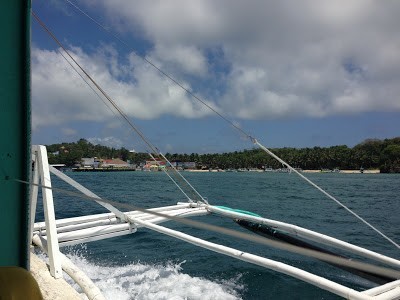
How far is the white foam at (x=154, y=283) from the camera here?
22.0 ft

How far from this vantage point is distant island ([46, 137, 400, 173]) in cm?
13750

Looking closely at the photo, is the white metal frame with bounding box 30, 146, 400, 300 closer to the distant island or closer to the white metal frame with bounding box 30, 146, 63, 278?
the white metal frame with bounding box 30, 146, 63, 278

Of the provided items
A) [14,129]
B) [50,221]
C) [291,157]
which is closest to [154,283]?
[50,221]

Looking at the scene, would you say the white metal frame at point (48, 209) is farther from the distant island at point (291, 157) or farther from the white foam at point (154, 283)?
the distant island at point (291, 157)

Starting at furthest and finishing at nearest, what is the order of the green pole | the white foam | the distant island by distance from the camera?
the distant island < the white foam < the green pole

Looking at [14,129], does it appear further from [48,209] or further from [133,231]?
[133,231]

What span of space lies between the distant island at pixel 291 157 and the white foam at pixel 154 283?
11779 centimetres

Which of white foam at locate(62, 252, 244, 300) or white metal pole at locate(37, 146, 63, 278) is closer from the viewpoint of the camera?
white metal pole at locate(37, 146, 63, 278)

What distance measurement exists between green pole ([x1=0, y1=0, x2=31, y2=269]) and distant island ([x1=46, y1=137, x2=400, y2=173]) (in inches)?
4824

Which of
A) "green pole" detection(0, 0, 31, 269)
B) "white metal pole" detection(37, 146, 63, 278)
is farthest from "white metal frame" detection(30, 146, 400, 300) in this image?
"green pole" detection(0, 0, 31, 269)

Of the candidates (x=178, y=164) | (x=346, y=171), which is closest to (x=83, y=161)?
(x=178, y=164)

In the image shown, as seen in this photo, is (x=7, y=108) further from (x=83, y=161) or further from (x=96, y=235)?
(x=83, y=161)

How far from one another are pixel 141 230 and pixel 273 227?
7.20 metres

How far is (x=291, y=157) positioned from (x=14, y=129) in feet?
518
